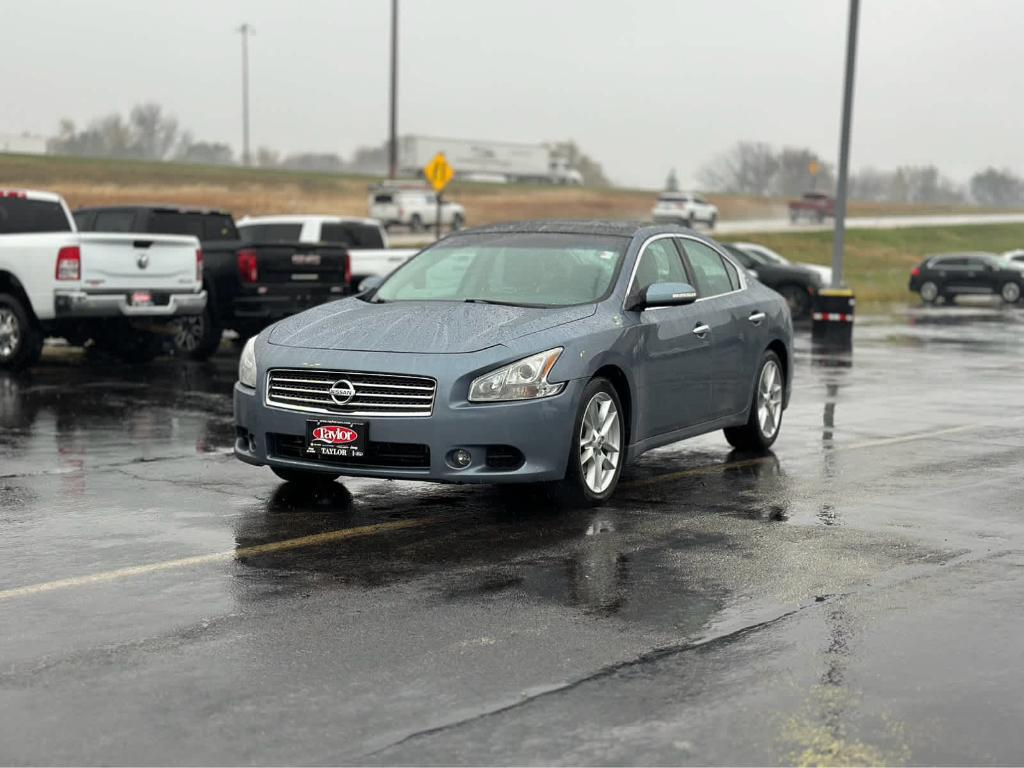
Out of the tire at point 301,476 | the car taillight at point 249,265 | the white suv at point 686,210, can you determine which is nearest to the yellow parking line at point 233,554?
the tire at point 301,476

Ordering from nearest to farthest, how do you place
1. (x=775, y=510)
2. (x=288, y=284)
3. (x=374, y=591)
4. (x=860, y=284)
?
(x=374, y=591) < (x=775, y=510) < (x=288, y=284) < (x=860, y=284)

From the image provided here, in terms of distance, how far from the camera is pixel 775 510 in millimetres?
8945

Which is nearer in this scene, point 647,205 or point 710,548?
point 710,548

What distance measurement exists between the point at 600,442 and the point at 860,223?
248 feet

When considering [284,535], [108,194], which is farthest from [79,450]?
[108,194]

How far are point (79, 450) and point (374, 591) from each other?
17.4 ft

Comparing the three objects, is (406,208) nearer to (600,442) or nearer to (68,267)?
(68,267)

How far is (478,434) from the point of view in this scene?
323 inches

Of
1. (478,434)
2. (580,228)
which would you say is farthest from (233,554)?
(580,228)

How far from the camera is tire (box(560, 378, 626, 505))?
862cm

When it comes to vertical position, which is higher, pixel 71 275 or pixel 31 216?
pixel 31 216

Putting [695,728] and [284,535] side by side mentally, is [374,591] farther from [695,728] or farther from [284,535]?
[695,728]

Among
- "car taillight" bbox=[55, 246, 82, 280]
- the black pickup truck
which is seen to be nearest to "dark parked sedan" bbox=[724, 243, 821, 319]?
the black pickup truck

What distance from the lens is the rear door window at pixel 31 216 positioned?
17.4 m
